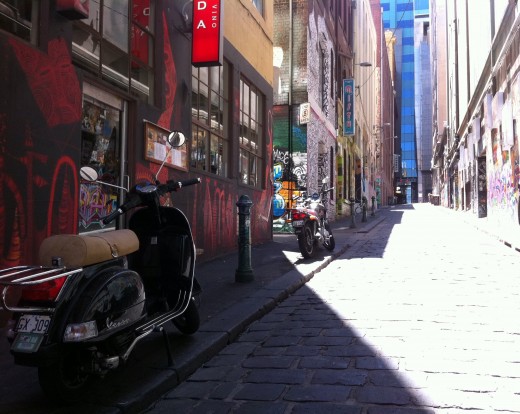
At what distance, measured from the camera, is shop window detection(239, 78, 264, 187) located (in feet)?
37.2

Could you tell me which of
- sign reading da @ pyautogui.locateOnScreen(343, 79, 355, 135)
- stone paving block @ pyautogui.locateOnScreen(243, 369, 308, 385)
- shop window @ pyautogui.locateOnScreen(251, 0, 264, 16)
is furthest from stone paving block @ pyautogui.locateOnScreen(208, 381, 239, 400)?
sign reading da @ pyautogui.locateOnScreen(343, 79, 355, 135)

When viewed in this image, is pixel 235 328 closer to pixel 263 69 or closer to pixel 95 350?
pixel 95 350

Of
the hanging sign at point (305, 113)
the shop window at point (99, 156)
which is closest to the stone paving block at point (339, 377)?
the shop window at point (99, 156)

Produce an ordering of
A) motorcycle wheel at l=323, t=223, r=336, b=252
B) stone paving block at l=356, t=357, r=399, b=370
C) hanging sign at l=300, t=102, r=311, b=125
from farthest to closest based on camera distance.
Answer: hanging sign at l=300, t=102, r=311, b=125, motorcycle wheel at l=323, t=223, r=336, b=252, stone paving block at l=356, t=357, r=399, b=370

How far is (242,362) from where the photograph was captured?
4.06m

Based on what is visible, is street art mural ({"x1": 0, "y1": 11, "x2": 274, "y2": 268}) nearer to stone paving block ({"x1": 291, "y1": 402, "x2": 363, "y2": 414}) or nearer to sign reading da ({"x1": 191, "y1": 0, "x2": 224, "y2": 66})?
sign reading da ({"x1": 191, "y1": 0, "x2": 224, "y2": 66})

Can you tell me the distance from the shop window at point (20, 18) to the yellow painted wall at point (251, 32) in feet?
17.3

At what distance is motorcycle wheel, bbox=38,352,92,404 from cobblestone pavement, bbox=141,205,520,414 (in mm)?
455

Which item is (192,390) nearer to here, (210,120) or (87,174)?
(87,174)

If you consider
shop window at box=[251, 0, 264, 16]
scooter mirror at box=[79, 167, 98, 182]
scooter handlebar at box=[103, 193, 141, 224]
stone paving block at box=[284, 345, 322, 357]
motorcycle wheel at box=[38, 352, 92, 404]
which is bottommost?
stone paving block at box=[284, 345, 322, 357]

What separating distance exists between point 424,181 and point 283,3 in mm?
97659

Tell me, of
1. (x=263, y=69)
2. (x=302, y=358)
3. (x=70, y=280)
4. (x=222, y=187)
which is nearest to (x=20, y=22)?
(x=70, y=280)

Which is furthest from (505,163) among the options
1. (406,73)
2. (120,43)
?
(406,73)

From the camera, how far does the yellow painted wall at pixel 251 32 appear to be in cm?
1012
